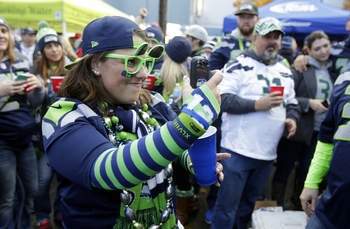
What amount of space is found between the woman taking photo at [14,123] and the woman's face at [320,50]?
9.27ft

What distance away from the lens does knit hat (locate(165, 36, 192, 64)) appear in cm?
409

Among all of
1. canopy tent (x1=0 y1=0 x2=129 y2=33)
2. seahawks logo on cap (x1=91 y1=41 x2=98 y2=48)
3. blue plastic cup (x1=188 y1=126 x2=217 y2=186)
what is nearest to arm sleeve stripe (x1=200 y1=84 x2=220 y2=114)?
blue plastic cup (x1=188 y1=126 x2=217 y2=186)

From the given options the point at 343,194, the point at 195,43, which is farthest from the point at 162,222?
the point at 195,43

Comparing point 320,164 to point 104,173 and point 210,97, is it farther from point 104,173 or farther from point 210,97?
point 104,173

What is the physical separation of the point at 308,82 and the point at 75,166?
3.44 meters

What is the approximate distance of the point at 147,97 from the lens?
1.90 meters

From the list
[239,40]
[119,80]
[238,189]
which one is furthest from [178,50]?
[119,80]

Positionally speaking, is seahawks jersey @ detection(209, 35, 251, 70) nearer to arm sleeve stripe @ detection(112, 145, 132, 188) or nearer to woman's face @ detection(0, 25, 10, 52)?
woman's face @ detection(0, 25, 10, 52)

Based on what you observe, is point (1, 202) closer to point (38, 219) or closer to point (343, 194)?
point (38, 219)

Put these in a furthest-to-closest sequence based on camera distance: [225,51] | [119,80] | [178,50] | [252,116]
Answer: [225,51], [178,50], [252,116], [119,80]

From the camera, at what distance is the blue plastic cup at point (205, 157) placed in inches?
59.2

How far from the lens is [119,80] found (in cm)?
154

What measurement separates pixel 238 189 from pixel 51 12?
240 inches

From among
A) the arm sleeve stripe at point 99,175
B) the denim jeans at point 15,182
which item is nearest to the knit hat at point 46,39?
the denim jeans at point 15,182
